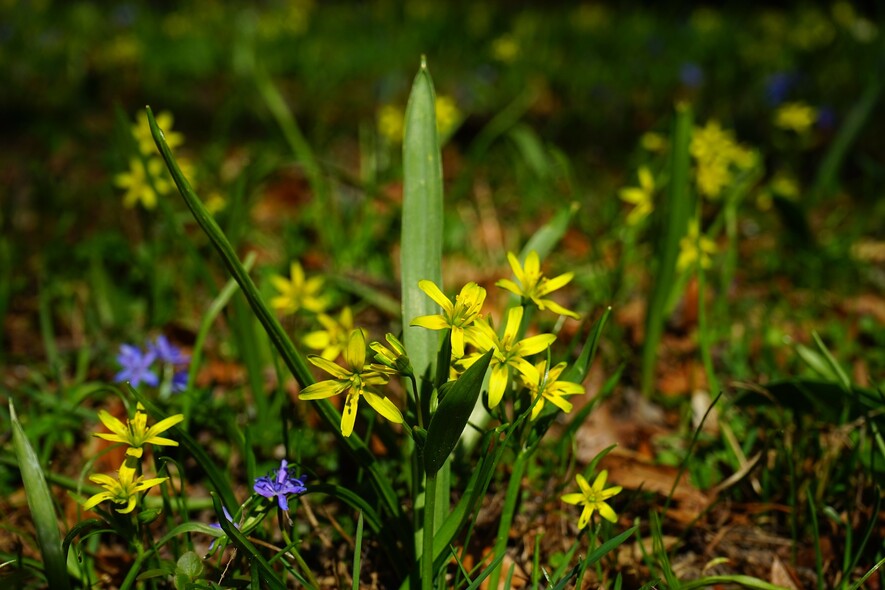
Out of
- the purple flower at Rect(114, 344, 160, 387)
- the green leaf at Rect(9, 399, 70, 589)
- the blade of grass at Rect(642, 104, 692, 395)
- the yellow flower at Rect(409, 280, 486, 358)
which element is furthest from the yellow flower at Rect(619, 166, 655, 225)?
the green leaf at Rect(9, 399, 70, 589)

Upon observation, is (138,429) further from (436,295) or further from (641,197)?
(641,197)

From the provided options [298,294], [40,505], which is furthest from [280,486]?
[298,294]

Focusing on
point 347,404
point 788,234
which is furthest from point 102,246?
point 788,234

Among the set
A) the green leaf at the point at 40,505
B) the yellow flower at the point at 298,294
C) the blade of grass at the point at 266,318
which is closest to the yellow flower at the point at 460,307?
the blade of grass at the point at 266,318

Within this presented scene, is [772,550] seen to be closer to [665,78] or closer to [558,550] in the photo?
[558,550]

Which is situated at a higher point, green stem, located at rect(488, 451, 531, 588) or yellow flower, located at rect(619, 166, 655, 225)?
yellow flower, located at rect(619, 166, 655, 225)

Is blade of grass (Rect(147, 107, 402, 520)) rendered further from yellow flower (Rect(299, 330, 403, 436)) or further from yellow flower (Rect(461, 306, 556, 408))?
yellow flower (Rect(461, 306, 556, 408))

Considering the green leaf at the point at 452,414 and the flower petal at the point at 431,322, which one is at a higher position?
the flower petal at the point at 431,322

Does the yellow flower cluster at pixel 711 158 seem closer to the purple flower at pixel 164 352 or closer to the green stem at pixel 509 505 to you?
the green stem at pixel 509 505
